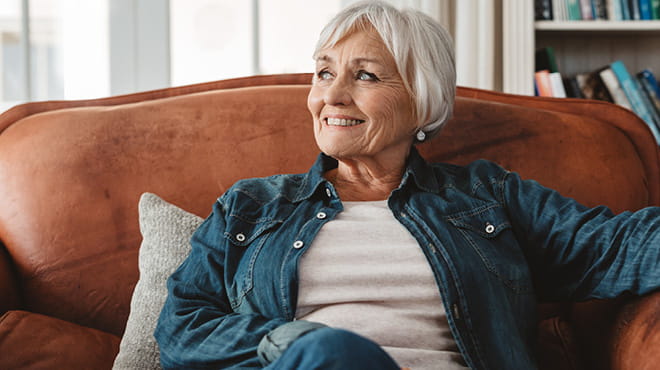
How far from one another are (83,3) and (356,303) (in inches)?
57.3

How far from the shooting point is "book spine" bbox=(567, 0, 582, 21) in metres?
2.36

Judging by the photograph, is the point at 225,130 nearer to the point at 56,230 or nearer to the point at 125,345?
the point at 56,230

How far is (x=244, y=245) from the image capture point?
1282mm

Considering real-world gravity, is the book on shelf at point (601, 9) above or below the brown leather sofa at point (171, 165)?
above

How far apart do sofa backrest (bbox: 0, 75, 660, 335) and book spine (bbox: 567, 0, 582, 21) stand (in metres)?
0.77

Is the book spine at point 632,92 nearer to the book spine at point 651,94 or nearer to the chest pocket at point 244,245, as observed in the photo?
the book spine at point 651,94

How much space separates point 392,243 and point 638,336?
0.43 metres

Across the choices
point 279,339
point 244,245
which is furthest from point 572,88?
point 279,339

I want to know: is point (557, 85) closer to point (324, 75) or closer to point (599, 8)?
point (599, 8)

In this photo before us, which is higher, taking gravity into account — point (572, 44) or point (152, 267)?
point (572, 44)

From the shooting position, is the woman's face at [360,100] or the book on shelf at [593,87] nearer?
the woman's face at [360,100]

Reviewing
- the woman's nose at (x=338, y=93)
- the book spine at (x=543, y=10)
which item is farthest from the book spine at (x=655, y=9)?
the woman's nose at (x=338, y=93)

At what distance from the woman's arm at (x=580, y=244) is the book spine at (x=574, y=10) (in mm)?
1203

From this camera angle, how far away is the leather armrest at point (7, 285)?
1.38 m
